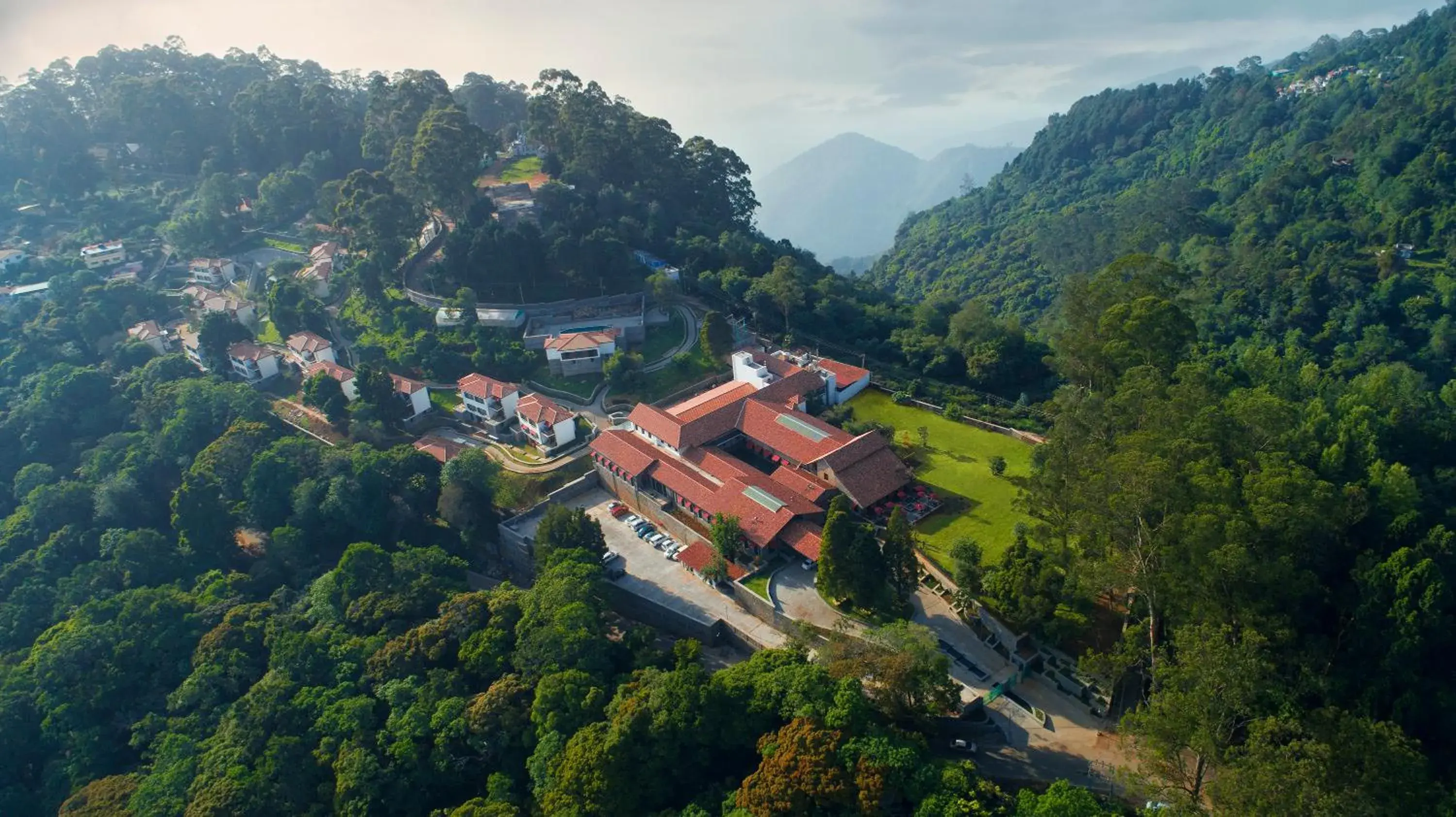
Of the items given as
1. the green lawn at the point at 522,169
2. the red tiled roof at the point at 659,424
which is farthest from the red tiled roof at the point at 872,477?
the green lawn at the point at 522,169

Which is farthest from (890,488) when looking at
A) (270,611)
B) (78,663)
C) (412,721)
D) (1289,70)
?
(1289,70)

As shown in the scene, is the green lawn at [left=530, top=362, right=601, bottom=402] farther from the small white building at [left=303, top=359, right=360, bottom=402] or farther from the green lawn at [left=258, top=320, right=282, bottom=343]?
the green lawn at [left=258, top=320, right=282, bottom=343]

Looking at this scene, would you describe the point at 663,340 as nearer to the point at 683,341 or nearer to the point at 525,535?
the point at 683,341

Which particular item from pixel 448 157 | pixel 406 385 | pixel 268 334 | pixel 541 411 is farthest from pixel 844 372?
pixel 268 334

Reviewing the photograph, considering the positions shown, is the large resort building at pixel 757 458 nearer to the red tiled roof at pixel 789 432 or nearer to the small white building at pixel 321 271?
the red tiled roof at pixel 789 432

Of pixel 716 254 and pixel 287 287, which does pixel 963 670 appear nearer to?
pixel 716 254
